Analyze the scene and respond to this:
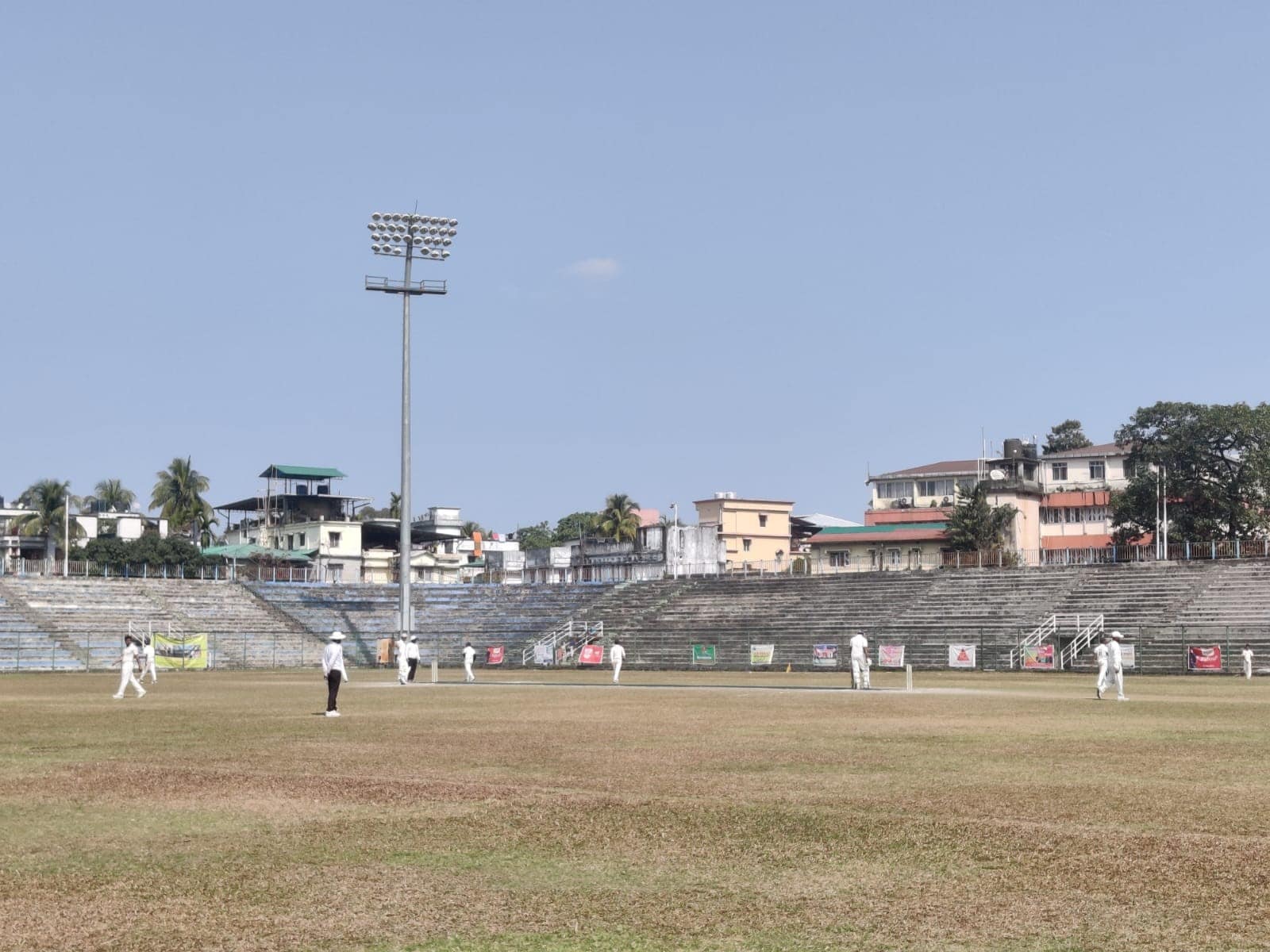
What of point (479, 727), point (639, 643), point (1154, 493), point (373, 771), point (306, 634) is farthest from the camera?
point (1154, 493)

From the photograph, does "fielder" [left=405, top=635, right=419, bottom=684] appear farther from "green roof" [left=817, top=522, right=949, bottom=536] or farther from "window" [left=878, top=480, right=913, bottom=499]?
"window" [left=878, top=480, right=913, bottom=499]

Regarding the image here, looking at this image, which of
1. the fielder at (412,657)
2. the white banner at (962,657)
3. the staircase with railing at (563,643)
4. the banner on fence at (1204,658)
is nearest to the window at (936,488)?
the staircase with railing at (563,643)

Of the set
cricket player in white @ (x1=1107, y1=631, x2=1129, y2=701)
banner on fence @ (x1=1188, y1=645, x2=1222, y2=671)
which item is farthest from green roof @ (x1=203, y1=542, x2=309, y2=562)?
cricket player in white @ (x1=1107, y1=631, x2=1129, y2=701)

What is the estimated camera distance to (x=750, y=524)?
433ft

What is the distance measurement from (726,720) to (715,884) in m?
20.0

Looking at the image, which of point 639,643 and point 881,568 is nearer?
point 639,643

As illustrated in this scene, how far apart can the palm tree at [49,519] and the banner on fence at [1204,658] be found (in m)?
101

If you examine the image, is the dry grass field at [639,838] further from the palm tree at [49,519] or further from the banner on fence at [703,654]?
the palm tree at [49,519]

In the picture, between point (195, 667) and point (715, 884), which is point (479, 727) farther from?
point (195, 667)

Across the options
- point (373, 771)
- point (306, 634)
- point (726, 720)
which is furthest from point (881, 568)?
point (373, 771)

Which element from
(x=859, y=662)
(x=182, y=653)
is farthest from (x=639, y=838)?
(x=182, y=653)

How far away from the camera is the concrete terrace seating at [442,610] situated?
305 feet

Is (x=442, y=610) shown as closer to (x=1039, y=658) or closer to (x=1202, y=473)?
(x=1039, y=658)

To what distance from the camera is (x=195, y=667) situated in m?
82.4
